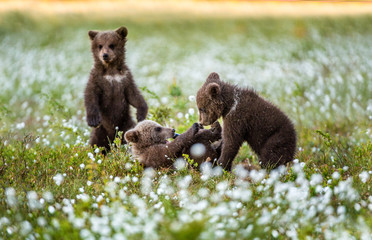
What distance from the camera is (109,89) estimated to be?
7.41 m

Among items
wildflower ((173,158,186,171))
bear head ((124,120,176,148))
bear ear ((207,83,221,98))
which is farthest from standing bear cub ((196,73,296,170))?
bear head ((124,120,176,148))

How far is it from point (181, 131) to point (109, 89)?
55.9 inches

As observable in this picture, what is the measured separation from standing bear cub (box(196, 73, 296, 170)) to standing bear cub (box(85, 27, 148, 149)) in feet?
6.27

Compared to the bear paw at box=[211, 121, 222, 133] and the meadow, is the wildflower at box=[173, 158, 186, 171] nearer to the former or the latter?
the meadow

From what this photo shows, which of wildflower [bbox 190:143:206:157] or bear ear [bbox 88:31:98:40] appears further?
bear ear [bbox 88:31:98:40]

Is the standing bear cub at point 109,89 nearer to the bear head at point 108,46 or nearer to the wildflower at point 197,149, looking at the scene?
the bear head at point 108,46

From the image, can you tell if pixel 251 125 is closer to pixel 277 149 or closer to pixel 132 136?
pixel 277 149

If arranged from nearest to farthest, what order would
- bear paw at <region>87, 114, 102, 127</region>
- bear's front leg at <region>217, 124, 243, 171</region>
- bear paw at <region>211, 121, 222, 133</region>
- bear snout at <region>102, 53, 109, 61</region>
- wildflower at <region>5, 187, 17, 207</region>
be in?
wildflower at <region>5, 187, 17, 207</region>, bear's front leg at <region>217, 124, 243, 171</region>, bear paw at <region>211, 121, 222, 133</region>, bear snout at <region>102, 53, 109, 61</region>, bear paw at <region>87, 114, 102, 127</region>

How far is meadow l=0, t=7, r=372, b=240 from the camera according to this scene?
4.08 meters

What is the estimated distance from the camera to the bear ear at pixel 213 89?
5814 millimetres

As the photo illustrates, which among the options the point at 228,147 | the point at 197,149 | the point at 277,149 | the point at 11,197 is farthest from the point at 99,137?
the point at 277,149

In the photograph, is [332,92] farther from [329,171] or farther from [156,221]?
[156,221]

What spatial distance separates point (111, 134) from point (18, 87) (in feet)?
21.7

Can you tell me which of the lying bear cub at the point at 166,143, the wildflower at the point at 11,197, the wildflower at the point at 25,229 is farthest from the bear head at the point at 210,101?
the wildflower at the point at 25,229
